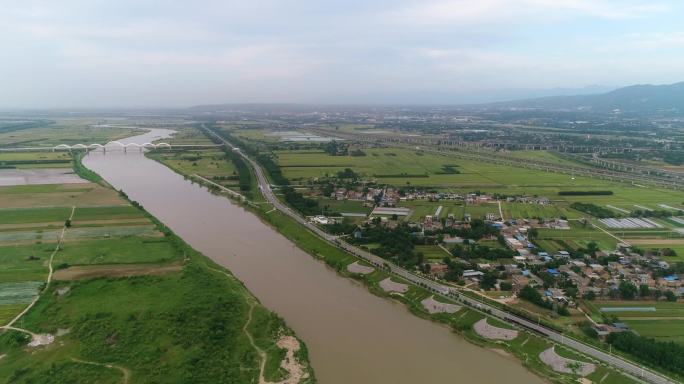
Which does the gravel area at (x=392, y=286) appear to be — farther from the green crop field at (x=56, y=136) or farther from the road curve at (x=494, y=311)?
the green crop field at (x=56, y=136)

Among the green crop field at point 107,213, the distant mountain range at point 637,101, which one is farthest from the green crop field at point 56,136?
the distant mountain range at point 637,101

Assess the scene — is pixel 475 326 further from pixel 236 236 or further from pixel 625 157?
pixel 625 157

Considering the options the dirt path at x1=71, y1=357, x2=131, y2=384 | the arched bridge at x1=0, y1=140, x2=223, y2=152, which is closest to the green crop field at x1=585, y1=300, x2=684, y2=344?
the dirt path at x1=71, y1=357, x2=131, y2=384

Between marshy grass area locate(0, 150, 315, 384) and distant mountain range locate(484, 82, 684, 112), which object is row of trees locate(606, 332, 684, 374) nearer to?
marshy grass area locate(0, 150, 315, 384)

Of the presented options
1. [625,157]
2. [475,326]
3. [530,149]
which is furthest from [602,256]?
[530,149]

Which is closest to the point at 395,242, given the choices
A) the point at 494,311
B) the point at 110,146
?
the point at 494,311

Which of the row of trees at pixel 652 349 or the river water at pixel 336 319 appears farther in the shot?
the river water at pixel 336 319
